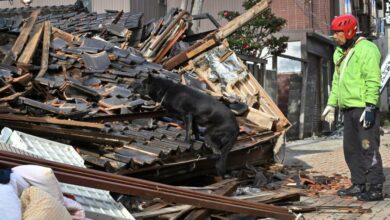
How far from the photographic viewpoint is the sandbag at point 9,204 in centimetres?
283

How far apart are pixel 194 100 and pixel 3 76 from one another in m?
2.48

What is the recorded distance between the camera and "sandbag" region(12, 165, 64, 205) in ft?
10.6

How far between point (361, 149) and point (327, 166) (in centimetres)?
380

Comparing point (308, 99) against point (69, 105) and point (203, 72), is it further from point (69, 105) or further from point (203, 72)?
point (69, 105)

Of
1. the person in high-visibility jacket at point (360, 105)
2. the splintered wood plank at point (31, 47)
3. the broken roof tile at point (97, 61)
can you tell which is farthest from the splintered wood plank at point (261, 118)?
the splintered wood plank at point (31, 47)

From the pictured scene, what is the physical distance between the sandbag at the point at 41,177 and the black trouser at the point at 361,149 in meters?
4.65

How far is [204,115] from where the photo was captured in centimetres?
755

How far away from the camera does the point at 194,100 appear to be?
760 cm

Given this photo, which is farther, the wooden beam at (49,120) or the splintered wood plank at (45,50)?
the splintered wood plank at (45,50)

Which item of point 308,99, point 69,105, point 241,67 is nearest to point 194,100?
point 69,105

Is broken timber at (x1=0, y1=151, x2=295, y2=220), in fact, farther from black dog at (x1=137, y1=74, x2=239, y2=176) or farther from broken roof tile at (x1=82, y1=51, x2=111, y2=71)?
broken roof tile at (x1=82, y1=51, x2=111, y2=71)

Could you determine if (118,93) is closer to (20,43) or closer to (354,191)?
(20,43)

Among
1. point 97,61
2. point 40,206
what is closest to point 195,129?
point 97,61

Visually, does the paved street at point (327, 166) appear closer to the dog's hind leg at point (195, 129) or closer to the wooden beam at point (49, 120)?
the dog's hind leg at point (195, 129)
